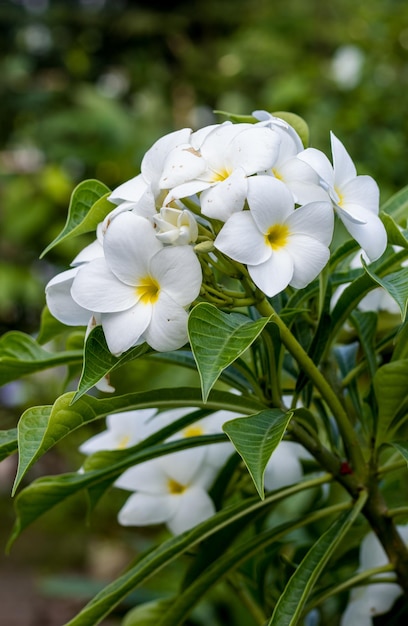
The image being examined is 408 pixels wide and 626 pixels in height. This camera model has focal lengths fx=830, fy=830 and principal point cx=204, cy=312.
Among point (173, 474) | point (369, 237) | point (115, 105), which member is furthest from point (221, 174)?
point (115, 105)

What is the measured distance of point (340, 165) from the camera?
0.60 meters

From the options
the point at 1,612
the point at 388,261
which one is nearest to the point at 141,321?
the point at 388,261

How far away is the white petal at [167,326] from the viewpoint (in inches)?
20.5

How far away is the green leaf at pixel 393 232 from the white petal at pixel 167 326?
165 mm

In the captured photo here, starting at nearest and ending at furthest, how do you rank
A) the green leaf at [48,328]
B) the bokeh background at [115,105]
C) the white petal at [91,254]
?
the white petal at [91,254]
the green leaf at [48,328]
the bokeh background at [115,105]

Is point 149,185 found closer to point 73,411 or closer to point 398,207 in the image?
point 73,411

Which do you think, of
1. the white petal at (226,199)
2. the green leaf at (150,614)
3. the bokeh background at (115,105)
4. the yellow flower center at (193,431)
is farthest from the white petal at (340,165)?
the bokeh background at (115,105)

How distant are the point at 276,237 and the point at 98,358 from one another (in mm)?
142

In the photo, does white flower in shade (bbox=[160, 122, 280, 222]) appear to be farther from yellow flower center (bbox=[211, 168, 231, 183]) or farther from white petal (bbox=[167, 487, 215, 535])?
white petal (bbox=[167, 487, 215, 535])

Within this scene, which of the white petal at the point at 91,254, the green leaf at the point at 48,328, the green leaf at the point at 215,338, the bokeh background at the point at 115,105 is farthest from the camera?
the bokeh background at the point at 115,105

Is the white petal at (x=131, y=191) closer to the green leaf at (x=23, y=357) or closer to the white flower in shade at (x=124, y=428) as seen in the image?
the green leaf at (x=23, y=357)

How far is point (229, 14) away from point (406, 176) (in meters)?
2.05

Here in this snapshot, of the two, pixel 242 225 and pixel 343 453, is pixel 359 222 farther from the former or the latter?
pixel 343 453

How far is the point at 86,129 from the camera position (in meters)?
3.50
